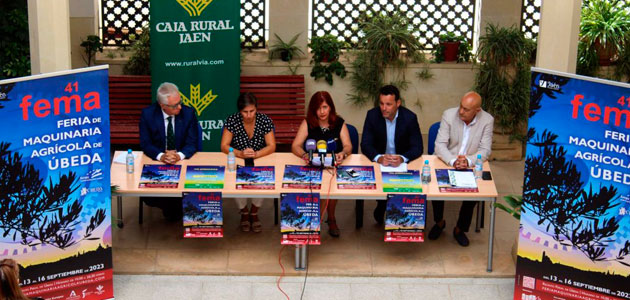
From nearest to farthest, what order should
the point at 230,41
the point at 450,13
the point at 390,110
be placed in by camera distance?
1. the point at 390,110
2. the point at 230,41
3. the point at 450,13

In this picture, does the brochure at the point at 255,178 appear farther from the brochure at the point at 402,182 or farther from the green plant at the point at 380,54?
the green plant at the point at 380,54

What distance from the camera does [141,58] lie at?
10352mm

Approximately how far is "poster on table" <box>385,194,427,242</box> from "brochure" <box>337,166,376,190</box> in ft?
0.77

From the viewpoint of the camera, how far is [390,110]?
7449 mm

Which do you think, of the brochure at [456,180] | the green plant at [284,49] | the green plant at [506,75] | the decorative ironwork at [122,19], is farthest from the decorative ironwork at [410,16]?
the brochure at [456,180]

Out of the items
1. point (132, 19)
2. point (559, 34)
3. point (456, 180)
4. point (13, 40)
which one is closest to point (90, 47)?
point (132, 19)

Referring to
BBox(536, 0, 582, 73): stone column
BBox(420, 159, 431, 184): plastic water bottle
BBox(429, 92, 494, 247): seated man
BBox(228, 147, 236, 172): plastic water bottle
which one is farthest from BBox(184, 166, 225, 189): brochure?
BBox(536, 0, 582, 73): stone column

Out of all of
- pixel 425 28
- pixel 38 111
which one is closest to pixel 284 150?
pixel 425 28

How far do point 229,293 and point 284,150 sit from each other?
3.72 m

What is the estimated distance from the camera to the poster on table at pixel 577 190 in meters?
5.70

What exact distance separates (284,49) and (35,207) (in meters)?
5.00

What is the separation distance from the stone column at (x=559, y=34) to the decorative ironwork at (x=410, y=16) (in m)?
4.06

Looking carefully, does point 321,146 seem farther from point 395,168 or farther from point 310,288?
point 310,288

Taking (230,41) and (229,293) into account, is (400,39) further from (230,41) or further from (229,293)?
(229,293)
